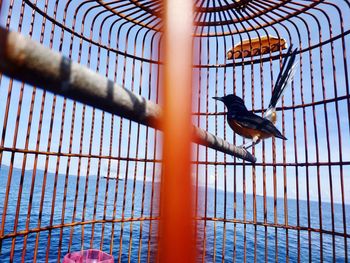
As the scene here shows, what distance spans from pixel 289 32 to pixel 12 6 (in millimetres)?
3614

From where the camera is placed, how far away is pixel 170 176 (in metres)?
0.38

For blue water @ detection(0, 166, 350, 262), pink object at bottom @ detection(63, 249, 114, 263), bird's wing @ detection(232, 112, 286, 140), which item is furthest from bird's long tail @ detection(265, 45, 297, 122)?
pink object at bottom @ detection(63, 249, 114, 263)

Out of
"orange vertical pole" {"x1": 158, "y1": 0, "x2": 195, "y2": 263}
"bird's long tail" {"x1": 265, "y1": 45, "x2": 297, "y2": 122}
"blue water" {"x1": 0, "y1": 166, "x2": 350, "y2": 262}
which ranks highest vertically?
"bird's long tail" {"x1": 265, "y1": 45, "x2": 297, "y2": 122}

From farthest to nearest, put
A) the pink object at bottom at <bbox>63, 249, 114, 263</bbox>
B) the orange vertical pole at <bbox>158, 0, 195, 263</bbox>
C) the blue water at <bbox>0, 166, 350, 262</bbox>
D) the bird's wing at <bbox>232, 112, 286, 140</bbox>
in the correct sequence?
the blue water at <bbox>0, 166, 350, 262</bbox> < the bird's wing at <bbox>232, 112, 286, 140</bbox> < the pink object at bottom at <bbox>63, 249, 114, 263</bbox> < the orange vertical pole at <bbox>158, 0, 195, 263</bbox>

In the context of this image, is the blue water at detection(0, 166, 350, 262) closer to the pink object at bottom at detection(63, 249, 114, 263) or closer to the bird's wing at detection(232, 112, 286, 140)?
the pink object at bottom at detection(63, 249, 114, 263)

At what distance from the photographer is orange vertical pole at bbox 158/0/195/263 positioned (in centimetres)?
36

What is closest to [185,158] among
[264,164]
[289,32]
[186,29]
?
[186,29]

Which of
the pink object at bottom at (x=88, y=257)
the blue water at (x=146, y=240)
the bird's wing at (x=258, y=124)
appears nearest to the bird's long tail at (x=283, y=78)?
the bird's wing at (x=258, y=124)

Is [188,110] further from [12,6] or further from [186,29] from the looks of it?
[12,6]

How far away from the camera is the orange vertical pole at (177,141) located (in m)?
0.36

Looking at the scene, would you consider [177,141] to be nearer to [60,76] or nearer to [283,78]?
[60,76]

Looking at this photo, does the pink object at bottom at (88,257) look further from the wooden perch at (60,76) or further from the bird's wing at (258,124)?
the wooden perch at (60,76)

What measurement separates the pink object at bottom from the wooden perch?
3146mm

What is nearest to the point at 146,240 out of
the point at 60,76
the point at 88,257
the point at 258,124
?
the point at 88,257
